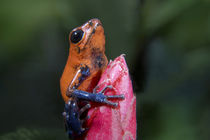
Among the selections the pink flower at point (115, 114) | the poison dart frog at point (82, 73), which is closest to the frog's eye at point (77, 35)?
the poison dart frog at point (82, 73)

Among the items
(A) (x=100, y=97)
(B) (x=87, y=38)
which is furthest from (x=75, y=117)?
(B) (x=87, y=38)

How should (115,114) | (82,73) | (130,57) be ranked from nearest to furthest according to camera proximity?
1. (115,114)
2. (82,73)
3. (130,57)

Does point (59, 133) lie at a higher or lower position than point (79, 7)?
lower

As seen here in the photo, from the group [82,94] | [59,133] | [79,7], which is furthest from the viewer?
[79,7]

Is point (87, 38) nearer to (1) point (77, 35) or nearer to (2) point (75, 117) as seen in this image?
(1) point (77, 35)

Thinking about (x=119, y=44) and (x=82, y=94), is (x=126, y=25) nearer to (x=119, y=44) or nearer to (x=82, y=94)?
(x=119, y=44)

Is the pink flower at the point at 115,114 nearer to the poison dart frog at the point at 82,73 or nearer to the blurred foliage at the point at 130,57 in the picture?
the poison dart frog at the point at 82,73

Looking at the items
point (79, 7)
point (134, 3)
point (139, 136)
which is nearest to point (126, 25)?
point (134, 3)
